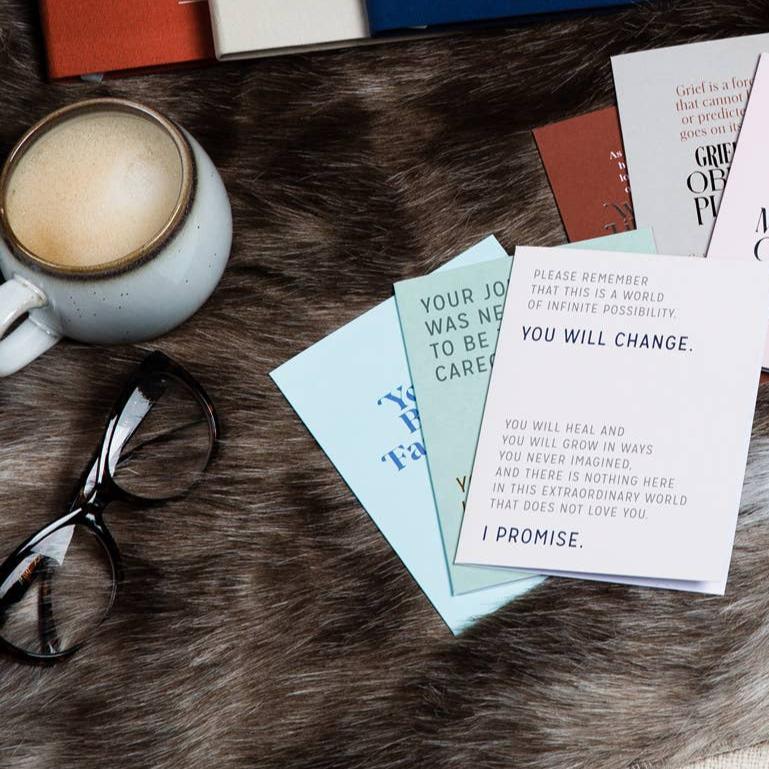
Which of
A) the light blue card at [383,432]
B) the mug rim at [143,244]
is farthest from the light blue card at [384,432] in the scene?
Answer: the mug rim at [143,244]

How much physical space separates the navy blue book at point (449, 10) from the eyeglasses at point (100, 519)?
23cm

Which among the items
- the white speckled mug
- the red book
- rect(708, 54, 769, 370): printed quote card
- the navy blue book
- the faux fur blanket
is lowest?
the faux fur blanket

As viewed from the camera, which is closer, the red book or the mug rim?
the mug rim

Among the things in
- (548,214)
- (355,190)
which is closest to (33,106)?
(355,190)

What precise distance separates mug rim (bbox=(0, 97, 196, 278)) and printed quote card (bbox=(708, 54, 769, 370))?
288mm

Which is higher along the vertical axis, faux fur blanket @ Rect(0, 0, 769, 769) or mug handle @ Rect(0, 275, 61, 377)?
mug handle @ Rect(0, 275, 61, 377)

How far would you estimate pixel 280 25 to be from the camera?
55 cm

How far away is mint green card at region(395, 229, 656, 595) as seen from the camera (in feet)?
1.70

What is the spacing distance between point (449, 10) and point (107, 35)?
0.20 metres

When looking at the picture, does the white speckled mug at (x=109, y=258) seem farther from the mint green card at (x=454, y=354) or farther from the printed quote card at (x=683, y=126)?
the printed quote card at (x=683, y=126)

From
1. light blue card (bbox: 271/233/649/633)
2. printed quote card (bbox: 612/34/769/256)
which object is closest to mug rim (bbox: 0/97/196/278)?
light blue card (bbox: 271/233/649/633)

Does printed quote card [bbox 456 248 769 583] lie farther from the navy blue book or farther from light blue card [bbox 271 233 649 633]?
the navy blue book

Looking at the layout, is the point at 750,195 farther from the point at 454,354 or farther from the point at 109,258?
the point at 109,258

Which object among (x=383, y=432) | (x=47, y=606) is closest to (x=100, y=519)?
(x=47, y=606)
